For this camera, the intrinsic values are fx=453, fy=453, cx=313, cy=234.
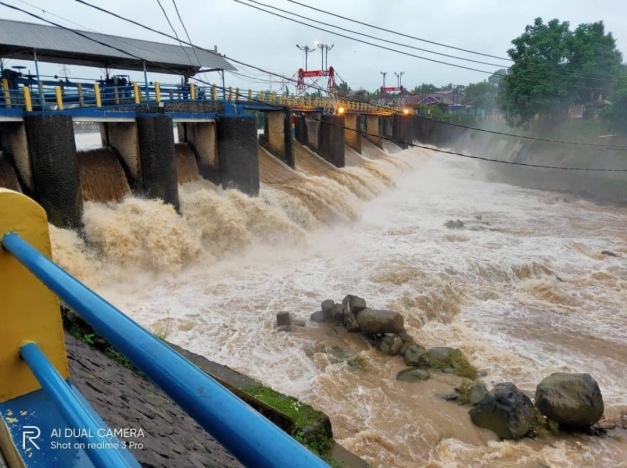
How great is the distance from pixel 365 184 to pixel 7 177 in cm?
1627

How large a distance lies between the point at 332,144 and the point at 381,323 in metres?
18.3

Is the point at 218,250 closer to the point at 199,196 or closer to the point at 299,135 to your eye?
the point at 199,196

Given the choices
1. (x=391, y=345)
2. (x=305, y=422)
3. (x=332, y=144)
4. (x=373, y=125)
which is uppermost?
(x=373, y=125)

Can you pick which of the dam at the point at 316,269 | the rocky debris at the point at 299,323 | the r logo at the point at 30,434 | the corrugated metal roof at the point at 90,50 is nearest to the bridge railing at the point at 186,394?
the r logo at the point at 30,434

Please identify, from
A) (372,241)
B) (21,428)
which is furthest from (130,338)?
(372,241)

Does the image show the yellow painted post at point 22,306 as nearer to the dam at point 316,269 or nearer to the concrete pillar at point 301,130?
the dam at point 316,269

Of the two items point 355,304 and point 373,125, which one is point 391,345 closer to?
point 355,304

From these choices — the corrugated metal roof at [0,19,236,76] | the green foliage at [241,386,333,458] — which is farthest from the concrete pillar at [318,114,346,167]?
the green foliage at [241,386,333,458]

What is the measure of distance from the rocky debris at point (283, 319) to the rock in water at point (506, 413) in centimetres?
411

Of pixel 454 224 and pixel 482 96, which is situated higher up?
pixel 482 96

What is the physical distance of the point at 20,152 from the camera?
10898 millimetres

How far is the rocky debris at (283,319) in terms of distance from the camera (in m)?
9.60

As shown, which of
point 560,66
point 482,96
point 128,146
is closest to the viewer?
point 128,146

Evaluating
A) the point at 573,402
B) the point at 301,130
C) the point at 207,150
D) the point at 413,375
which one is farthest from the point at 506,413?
the point at 301,130
